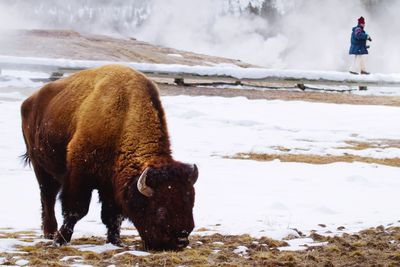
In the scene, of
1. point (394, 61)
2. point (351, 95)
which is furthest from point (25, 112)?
point (394, 61)

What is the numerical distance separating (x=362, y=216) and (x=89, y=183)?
128 inches

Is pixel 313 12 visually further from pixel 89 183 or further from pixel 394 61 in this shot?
pixel 89 183

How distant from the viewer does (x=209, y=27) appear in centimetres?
4031

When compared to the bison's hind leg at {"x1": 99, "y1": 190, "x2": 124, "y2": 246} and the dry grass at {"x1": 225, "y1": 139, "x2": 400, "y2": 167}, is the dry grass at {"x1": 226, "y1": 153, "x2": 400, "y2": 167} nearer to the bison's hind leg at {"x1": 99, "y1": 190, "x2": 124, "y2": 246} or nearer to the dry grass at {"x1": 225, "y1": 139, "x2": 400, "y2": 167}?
the dry grass at {"x1": 225, "y1": 139, "x2": 400, "y2": 167}

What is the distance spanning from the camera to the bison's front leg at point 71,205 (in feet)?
19.3

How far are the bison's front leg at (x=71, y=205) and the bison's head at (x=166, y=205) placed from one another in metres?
0.72

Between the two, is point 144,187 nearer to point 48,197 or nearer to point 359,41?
point 48,197

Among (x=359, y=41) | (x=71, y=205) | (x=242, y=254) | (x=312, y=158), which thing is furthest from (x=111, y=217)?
(x=359, y=41)

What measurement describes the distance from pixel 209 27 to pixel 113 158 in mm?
35132

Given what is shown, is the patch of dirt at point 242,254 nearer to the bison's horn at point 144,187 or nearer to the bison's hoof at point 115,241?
the bison's hoof at point 115,241

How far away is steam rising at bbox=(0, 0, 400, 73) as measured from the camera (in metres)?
39.5

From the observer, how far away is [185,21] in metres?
39.8

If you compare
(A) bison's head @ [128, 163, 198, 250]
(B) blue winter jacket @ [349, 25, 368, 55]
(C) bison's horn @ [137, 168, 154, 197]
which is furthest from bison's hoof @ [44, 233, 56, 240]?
(B) blue winter jacket @ [349, 25, 368, 55]

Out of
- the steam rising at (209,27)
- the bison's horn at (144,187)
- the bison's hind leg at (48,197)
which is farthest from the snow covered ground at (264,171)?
the steam rising at (209,27)
